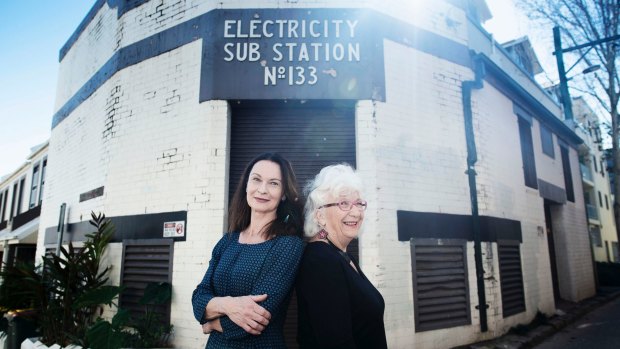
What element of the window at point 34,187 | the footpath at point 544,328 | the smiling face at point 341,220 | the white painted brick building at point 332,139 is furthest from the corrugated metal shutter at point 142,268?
the window at point 34,187

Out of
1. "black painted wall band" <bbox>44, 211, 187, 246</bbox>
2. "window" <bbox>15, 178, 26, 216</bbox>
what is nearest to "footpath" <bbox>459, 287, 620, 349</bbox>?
"black painted wall band" <bbox>44, 211, 187, 246</bbox>

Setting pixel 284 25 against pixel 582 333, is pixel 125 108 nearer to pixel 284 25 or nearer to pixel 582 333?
pixel 284 25

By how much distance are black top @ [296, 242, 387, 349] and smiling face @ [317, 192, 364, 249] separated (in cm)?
15

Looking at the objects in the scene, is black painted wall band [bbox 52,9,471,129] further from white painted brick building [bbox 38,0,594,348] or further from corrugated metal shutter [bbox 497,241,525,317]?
corrugated metal shutter [bbox 497,241,525,317]

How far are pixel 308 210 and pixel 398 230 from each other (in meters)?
3.67

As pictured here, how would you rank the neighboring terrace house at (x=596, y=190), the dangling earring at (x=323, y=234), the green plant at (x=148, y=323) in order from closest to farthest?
the dangling earring at (x=323, y=234), the green plant at (x=148, y=323), the neighboring terrace house at (x=596, y=190)

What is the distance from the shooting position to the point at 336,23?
226 inches

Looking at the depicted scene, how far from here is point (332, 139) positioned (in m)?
5.62

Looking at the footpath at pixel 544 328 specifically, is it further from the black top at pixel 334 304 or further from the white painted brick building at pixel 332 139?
the black top at pixel 334 304

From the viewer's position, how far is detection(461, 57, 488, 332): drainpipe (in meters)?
6.02

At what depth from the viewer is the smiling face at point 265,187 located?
2.04 metres

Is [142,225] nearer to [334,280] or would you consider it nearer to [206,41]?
[206,41]

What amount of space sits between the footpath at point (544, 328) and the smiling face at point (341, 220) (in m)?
4.94

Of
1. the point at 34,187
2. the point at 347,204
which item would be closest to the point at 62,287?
the point at 347,204
